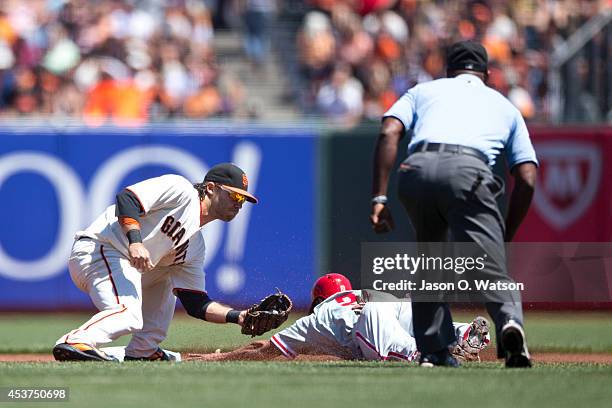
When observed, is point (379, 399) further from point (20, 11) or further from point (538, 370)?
point (20, 11)

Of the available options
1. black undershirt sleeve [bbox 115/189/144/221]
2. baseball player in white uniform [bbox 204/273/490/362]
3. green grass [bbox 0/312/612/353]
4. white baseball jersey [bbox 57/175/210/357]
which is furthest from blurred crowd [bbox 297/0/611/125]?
black undershirt sleeve [bbox 115/189/144/221]

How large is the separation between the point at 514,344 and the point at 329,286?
2080mm

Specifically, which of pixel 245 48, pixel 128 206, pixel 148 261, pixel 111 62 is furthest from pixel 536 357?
pixel 245 48

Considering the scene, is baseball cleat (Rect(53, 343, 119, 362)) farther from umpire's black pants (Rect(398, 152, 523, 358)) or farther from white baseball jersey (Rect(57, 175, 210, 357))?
umpire's black pants (Rect(398, 152, 523, 358))

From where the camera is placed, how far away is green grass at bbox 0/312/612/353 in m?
9.21

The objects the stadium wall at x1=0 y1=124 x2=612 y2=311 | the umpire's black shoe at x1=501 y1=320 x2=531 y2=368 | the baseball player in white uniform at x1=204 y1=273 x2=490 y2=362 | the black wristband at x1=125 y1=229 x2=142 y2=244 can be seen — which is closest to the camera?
the umpire's black shoe at x1=501 y1=320 x2=531 y2=368

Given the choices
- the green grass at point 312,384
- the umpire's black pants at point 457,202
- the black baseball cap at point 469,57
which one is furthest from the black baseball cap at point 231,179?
the black baseball cap at point 469,57

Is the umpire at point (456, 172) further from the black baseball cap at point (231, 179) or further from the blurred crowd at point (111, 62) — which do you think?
the blurred crowd at point (111, 62)

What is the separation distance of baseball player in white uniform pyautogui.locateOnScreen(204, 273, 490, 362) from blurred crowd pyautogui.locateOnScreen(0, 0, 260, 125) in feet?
20.9

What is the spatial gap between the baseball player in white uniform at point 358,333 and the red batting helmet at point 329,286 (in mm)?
127

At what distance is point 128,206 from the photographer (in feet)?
25.6

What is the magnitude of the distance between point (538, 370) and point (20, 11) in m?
10.7

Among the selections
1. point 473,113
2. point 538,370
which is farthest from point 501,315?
point 473,113

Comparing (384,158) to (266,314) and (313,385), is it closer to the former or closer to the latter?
(313,385)
